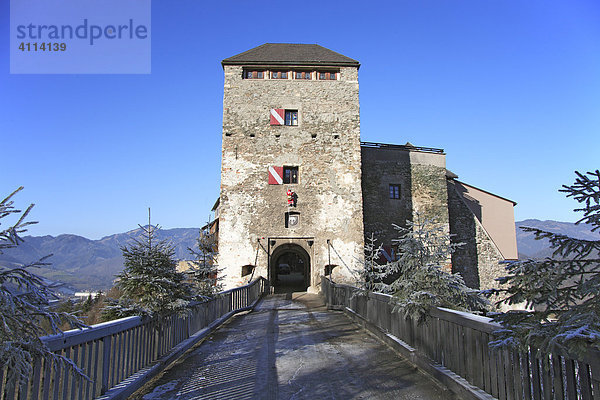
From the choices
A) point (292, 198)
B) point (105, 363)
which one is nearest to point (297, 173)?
point (292, 198)

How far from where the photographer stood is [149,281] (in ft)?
19.7

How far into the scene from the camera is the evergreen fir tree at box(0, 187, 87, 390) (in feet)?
9.26

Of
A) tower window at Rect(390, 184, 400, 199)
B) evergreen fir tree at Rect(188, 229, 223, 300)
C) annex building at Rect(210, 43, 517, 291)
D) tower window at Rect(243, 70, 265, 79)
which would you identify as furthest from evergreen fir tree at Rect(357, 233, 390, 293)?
tower window at Rect(243, 70, 265, 79)

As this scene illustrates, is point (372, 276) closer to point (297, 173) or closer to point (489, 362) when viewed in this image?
point (489, 362)

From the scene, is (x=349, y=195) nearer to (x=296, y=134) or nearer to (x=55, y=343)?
(x=296, y=134)

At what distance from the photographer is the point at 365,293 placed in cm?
988

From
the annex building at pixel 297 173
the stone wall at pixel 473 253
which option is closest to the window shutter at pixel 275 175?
the annex building at pixel 297 173

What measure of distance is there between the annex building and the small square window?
58 millimetres

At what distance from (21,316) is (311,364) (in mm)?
4346

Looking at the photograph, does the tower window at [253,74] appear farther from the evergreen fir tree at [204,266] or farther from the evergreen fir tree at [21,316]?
the evergreen fir tree at [21,316]

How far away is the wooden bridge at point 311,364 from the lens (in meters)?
3.52

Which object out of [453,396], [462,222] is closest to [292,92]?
[462,222]

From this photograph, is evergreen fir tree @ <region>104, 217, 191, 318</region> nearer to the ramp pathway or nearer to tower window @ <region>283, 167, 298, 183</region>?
the ramp pathway

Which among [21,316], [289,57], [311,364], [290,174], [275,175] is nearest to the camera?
[21,316]
